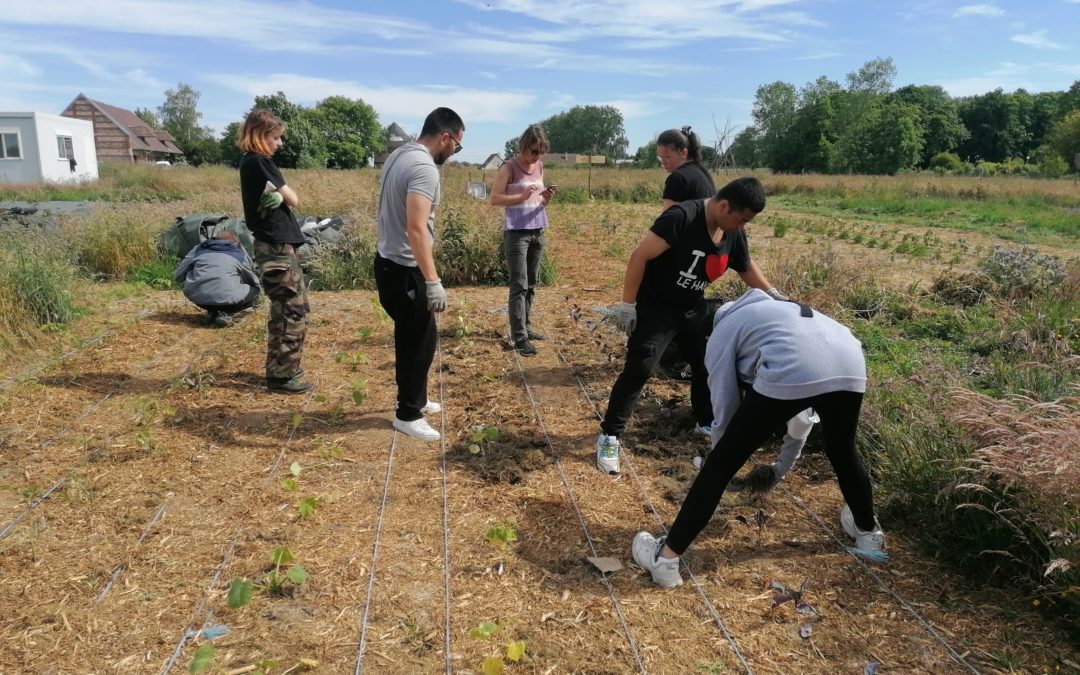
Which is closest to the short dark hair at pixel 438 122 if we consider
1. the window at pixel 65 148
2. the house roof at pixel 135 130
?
the window at pixel 65 148

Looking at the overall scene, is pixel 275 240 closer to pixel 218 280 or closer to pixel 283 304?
pixel 283 304

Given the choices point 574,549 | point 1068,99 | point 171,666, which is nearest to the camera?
point 171,666

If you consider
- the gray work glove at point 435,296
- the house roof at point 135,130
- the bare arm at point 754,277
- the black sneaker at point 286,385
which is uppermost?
the house roof at point 135,130

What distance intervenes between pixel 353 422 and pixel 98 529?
A: 1434 millimetres

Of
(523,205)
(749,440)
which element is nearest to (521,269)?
(523,205)

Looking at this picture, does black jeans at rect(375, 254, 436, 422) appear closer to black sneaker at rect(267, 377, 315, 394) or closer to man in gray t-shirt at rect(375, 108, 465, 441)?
man in gray t-shirt at rect(375, 108, 465, 441)

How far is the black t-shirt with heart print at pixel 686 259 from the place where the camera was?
9.68 ft

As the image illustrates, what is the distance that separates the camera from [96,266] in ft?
26.7

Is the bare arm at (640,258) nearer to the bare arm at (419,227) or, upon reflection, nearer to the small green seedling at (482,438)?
the bare arm at (419,227)

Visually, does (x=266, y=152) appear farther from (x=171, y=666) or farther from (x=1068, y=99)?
(x=1068, y=99)

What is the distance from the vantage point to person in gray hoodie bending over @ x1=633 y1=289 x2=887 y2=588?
2.13 metres

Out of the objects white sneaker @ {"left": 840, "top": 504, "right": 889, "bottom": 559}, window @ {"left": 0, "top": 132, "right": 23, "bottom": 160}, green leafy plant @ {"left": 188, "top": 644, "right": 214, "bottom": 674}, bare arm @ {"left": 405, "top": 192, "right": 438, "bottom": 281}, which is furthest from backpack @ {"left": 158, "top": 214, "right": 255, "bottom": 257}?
window @ {"left": 0, "top": 132, "right": 23, "bottom": 160}

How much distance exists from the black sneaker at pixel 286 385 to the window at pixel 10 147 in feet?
98.0

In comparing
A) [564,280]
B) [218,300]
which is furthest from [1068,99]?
[218,300]
